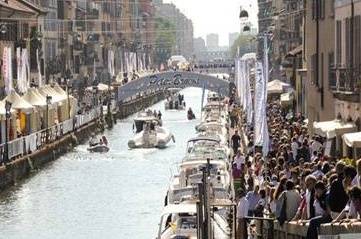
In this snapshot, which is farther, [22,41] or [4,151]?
[22,41]

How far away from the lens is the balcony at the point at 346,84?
1330 inches

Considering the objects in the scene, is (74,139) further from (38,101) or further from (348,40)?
(348,40)

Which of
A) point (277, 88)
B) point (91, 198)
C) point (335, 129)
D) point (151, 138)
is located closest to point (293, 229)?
point (335, 129)

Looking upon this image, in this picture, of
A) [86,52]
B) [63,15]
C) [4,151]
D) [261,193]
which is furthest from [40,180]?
[86,52]

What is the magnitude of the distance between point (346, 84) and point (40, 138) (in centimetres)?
3623

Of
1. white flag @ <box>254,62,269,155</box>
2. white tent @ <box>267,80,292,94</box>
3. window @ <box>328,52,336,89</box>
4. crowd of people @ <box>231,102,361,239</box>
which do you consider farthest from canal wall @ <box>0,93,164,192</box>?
crowd of people @ <box>231,102,361,239</box>

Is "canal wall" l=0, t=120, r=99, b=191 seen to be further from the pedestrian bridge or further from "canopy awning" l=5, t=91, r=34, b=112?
the pedestrian bridge

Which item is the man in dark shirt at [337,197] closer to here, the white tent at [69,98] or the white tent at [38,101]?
the white tent at [38,101]

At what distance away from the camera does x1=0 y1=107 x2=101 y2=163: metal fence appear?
59.3 meters

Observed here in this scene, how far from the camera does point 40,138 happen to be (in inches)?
2734

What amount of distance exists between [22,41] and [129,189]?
1519 inches

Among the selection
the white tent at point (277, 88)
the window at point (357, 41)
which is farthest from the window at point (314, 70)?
the white tent at point (277, 88)

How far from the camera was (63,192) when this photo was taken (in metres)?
53.5

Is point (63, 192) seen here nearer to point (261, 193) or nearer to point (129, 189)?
point (129, 189)
